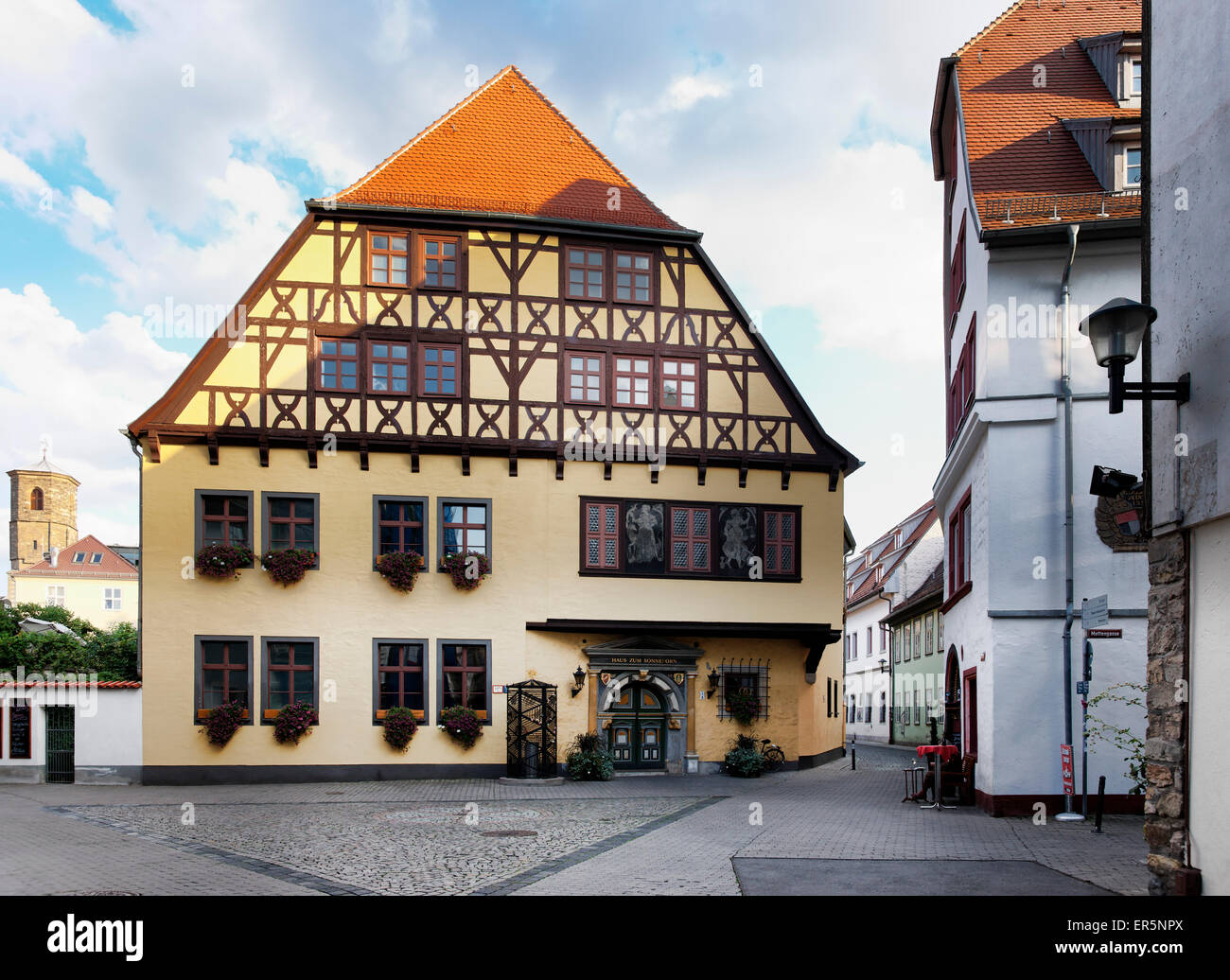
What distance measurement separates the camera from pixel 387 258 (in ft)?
73.8

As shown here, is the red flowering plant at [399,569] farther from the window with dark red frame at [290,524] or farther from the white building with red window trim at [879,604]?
the white building with red window trim at [879,604]

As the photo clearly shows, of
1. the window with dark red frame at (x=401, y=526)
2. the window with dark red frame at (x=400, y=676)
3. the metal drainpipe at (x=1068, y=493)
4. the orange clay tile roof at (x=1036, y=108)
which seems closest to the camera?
the metal drainpipe at (x=1068, y=493)

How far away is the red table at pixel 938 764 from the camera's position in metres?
16.4

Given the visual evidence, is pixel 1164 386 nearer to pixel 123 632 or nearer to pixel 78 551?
pixel 123 632

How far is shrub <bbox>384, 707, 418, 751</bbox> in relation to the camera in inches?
829

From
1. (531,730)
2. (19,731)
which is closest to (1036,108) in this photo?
(531,730)

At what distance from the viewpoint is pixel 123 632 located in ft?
122

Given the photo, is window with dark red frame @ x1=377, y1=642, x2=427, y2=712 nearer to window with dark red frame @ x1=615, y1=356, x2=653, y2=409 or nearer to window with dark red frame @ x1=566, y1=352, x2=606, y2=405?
window with dark red frame @ x1=566, y1=352, x2=606, y2=405

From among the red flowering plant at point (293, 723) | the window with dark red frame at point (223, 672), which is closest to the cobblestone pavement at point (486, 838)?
the red flowering plant at point (293, 723)

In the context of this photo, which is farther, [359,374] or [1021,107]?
[359,374]

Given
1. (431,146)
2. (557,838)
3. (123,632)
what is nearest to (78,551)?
(123,632)

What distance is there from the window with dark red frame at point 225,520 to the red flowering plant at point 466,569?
4.04 m
